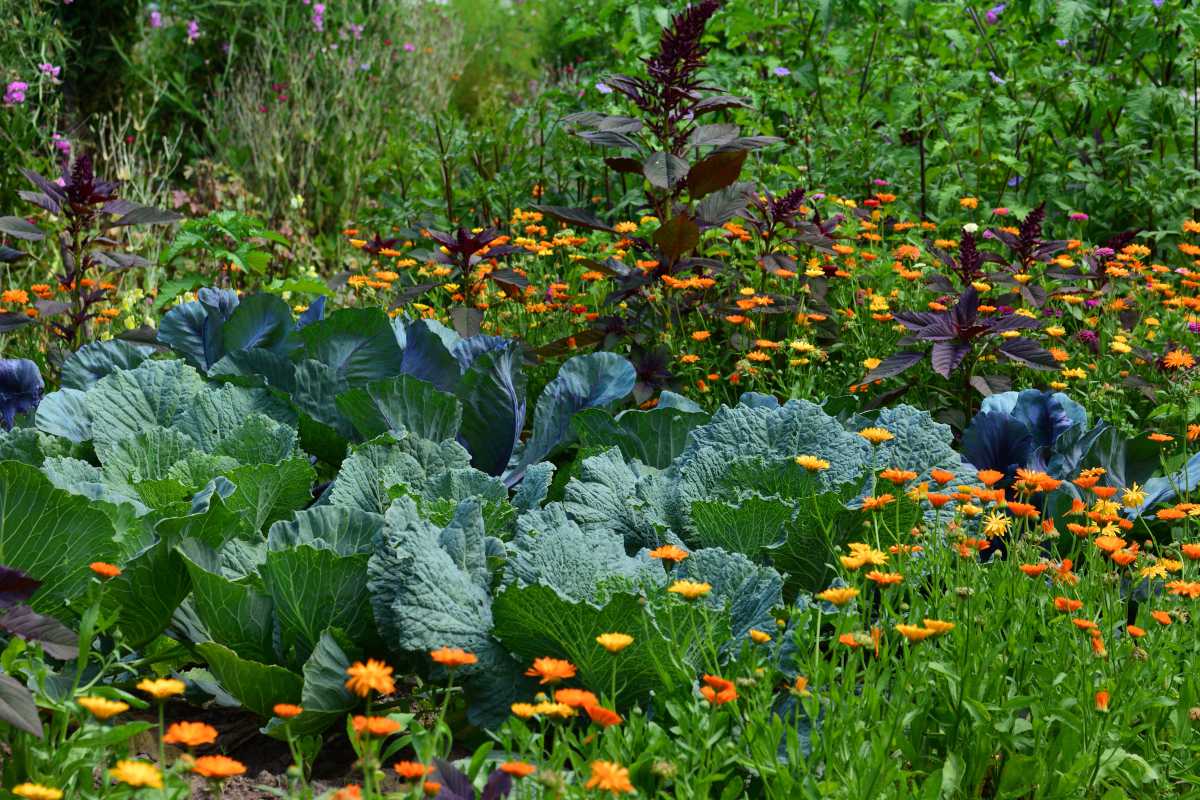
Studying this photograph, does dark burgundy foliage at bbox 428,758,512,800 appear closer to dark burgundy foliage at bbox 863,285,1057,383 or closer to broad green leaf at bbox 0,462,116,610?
broad green leaf at bbox 0,462,116,610

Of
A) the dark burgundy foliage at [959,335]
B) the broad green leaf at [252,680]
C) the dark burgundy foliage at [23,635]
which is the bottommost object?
the broad green leaf at [252,680]

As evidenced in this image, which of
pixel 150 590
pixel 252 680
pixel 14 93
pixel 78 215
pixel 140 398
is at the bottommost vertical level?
pixel 252 680

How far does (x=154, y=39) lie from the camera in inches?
345

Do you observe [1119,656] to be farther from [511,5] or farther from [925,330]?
[511,5]

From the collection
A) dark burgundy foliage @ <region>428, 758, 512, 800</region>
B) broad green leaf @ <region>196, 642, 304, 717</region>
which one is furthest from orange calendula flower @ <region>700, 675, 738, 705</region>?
broad green leaf @ <region>196, 642, 304, 717</region>

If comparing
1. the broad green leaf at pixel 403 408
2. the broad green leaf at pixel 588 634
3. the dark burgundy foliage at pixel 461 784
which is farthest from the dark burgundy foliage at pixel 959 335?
the dark burgundy foliage at pixel 461 784

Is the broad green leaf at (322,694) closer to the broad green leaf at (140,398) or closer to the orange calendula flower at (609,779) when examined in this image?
the orange calendula flower at (609,779)

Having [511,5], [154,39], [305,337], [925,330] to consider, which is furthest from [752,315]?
[511,5]

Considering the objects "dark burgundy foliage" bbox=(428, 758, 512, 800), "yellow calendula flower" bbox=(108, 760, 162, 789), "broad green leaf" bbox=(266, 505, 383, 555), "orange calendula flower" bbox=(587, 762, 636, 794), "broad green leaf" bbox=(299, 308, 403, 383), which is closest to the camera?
"yellow calendula flower" bbox=(108, 760, 162, 789)

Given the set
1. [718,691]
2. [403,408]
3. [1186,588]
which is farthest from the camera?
[403,408]

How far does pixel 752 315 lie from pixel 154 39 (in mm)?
A: 6612

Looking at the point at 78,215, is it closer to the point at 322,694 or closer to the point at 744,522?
the point at 322,694

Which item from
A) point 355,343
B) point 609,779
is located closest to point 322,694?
point 609,779

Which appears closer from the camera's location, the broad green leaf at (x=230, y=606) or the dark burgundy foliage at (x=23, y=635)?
the dark burgundy foliage at (x=23, y=635)
